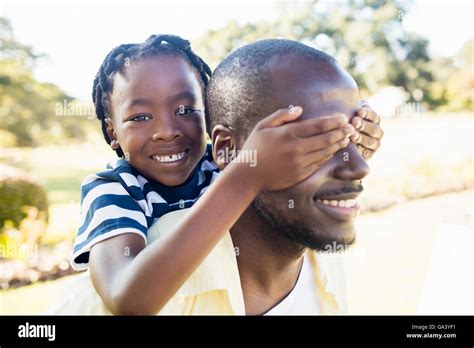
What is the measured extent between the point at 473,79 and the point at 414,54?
3.94 ft

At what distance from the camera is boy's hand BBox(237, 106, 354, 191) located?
58.8 inches

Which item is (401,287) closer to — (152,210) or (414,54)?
(152,210)

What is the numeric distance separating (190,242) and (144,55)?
856 mm

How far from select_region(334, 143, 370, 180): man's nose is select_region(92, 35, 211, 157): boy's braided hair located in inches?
25.3

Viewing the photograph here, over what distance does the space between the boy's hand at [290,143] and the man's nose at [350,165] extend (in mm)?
92

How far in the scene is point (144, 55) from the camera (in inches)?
80.7

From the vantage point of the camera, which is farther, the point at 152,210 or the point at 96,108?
the point at 96,108

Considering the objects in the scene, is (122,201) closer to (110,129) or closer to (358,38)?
→ (110,129)

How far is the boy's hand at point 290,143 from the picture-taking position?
1.49 meters

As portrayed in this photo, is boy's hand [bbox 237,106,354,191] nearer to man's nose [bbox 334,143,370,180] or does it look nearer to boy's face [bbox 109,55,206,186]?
man's nose [bbox 334,143,370,180]

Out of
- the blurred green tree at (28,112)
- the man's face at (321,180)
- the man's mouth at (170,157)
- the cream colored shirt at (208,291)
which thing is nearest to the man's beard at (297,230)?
the man's face at (321,180)
